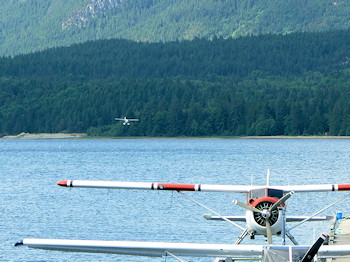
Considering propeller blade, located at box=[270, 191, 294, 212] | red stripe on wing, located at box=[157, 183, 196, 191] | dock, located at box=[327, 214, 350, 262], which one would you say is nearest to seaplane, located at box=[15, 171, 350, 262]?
propeller blade, located at box=[270, 191, 294, 212]

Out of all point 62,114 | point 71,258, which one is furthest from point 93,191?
point 62,114

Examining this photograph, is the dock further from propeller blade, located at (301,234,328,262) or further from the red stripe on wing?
propeller blade, located at (301,234,328,262)

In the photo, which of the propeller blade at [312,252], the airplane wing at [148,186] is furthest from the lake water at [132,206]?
the propeller blade at [312,252]

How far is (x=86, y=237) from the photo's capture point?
109 ft

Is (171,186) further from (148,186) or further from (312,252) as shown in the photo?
(312,252)

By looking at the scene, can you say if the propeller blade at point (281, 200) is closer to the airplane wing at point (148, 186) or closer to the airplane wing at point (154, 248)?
the airplane wing at point (148, 186)

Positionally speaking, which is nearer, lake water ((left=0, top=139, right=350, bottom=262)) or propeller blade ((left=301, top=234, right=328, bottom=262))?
propeller blade ((left=301, top=234, right=328, bottom=262))

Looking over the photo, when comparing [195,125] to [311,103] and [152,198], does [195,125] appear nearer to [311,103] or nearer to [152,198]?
[311,103]

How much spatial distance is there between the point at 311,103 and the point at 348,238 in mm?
139722

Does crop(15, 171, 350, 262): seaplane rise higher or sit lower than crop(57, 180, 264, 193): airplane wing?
lower

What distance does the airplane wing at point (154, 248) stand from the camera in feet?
55.7

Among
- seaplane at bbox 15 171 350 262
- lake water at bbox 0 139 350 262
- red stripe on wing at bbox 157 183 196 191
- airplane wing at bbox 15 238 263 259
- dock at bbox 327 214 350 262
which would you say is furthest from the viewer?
lake water at bbox 0 139 350 262

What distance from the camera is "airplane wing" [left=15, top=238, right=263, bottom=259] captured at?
17.0 meters

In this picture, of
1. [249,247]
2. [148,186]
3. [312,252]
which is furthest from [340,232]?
[312,252]
